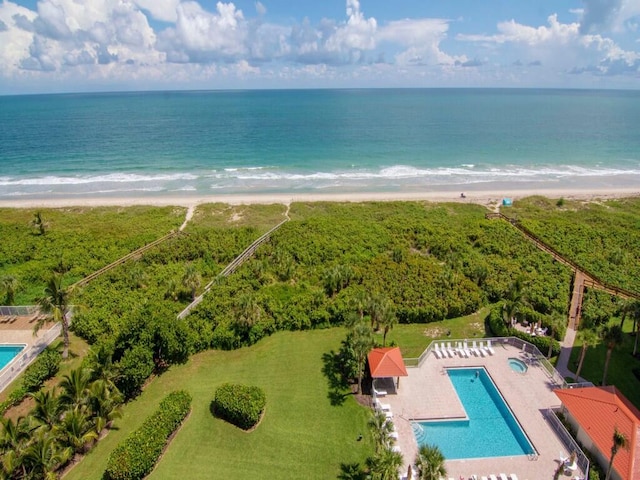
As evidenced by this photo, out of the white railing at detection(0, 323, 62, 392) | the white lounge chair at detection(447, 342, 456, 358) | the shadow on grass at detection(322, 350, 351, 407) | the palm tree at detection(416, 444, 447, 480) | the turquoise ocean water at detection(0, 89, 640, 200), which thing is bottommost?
the shadow on grass at detection(322, 350, 351, 407)

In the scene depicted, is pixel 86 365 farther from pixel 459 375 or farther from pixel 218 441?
pixel 459 375

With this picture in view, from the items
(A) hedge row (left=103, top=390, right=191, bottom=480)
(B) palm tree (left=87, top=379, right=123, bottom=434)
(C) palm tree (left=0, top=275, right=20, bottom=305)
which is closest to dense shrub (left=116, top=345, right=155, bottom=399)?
(B) palm tree (left=87, top=379, right=123, bottom=434)

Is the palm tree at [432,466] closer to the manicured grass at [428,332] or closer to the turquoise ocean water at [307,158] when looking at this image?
the manicured grass at [428,332]

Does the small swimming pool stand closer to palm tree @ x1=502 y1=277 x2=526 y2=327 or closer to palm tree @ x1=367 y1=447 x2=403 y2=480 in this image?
palm tree @ x1=502 y1=277 x2=526 y2=327

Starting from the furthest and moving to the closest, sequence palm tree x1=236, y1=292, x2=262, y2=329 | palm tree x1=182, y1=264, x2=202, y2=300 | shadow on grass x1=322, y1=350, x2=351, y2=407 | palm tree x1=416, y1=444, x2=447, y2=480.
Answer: palm tree x1=182, y1=264, x2=202, y2=300 → palm tree x1=236, y1=292, x2=262, y2=329 → shadow on grass x1=322, y1=350, x2=351, y2=407 → palm tree x1=416, y1=444, x2=447, y2=480

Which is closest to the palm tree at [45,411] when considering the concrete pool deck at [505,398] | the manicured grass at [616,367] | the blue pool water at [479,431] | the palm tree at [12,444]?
the palm tree at [12,444]

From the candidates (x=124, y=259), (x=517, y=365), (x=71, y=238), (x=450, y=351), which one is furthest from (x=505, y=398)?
(x=71, y=238)
